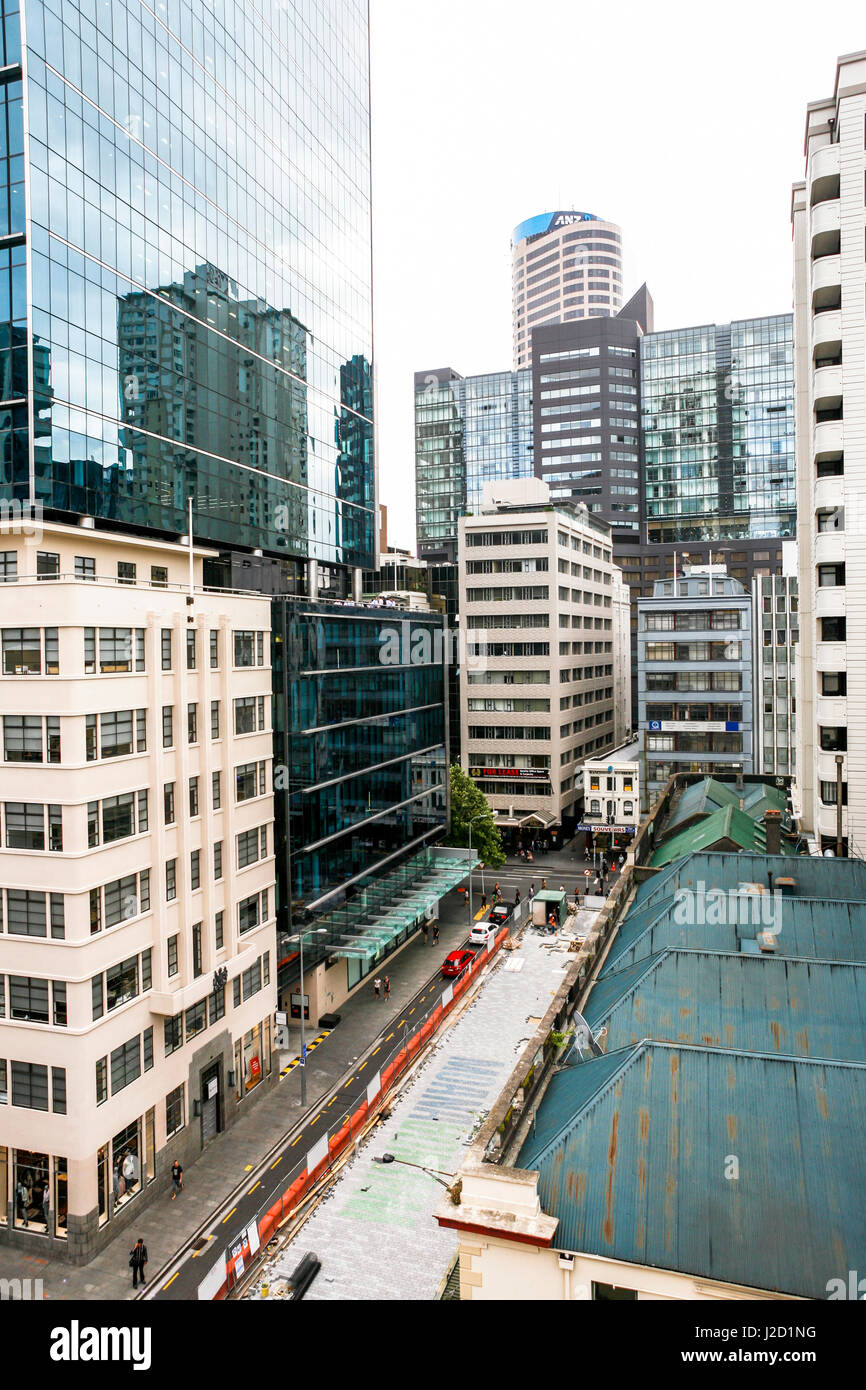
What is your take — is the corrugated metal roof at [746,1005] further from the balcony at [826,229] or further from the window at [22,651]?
the balcony at [826,229]

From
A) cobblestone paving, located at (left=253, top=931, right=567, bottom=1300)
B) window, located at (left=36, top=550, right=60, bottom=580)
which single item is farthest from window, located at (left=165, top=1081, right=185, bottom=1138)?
window, located at (left=36, top=550, right=60, bottom=580)

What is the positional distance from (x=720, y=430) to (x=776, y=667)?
9910cm

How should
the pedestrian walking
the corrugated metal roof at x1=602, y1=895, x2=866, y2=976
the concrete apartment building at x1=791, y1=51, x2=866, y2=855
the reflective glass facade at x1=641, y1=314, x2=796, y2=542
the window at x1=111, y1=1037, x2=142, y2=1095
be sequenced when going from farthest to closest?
1. the reflective glass facade at x1=641, y1=314, x2=796, y2=542
2. the concrete apartment building at x1=791, y1=51, x2=866, y2=855
3. the window at x1=111, y1=1037, x2=142, y2=1095
4. the pedestrian walking
5. the corrugated metal roof at x1=602, y1=895, x2=866, y2=976

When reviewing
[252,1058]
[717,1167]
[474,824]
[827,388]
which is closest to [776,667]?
[474,824]

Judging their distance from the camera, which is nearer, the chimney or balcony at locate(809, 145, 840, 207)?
the chimney

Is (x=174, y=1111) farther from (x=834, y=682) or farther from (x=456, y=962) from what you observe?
(x=834, y=682)

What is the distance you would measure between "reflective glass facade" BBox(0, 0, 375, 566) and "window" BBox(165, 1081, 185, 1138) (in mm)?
25847

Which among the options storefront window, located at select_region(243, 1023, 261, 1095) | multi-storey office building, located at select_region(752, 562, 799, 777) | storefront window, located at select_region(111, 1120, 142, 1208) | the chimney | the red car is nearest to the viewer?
storefront window, located at select_region(111, 1120, 142, 1208)

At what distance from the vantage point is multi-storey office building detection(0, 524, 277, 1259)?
30797mm

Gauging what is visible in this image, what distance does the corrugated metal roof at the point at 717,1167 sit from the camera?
1554cm

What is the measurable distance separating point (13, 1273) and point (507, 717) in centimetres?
7243

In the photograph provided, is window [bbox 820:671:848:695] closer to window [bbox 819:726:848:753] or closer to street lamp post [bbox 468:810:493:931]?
window [bbox 819:726:848:753]

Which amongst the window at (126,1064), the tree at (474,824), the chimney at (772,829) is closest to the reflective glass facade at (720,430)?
the tree at (474,824)
